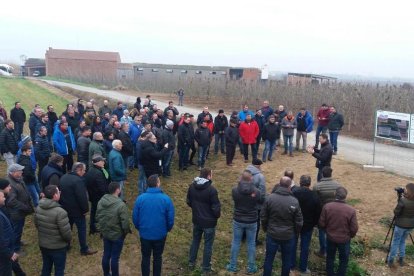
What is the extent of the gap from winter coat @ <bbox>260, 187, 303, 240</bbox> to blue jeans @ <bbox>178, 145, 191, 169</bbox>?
268 inches

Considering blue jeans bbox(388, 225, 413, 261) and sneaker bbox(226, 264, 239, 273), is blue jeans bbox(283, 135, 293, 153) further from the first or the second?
sneaker bbox(226, 264, 239, 273)

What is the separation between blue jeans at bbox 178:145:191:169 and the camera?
13.0m

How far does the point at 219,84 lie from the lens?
3619 centimetres

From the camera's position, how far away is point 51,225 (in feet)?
19.1

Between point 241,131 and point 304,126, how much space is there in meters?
2.39

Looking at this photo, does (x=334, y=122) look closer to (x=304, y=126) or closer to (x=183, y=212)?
(x=304, y=126)

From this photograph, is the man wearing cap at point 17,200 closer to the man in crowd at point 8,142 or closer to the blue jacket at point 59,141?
the blue jacket at point 59,141

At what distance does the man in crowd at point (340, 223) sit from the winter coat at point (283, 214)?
56cm

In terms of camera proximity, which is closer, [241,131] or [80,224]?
[80,224]

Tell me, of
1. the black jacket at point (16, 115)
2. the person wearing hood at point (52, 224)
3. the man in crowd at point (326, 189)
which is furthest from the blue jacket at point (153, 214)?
the black jacket at point (16, 115)

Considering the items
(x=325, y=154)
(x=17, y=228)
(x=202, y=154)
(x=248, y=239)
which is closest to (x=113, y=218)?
(x=17, y=228)

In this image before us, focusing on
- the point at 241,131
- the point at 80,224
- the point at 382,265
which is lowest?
the point at 382,265

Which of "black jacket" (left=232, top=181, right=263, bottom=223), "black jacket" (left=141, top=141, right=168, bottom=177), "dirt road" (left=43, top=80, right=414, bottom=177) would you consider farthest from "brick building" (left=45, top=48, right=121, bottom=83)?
"black jacket" (left=232, top=181, right=263, bottom=223)

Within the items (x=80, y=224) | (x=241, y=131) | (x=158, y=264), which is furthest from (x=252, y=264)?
(x=241, y=131)
